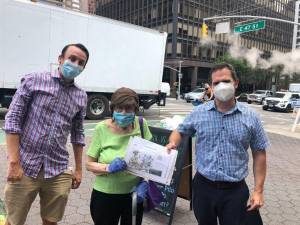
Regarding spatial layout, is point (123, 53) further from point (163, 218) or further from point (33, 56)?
point (163, 218)

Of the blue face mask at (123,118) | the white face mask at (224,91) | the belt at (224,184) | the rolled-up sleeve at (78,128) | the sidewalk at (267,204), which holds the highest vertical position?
the white face mask at (224,91)

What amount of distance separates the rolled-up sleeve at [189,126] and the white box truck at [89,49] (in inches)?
392

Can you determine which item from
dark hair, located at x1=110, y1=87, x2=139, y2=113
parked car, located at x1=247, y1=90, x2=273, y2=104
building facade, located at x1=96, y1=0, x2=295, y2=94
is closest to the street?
dark hair, located at x1=110, y1=87, x2=139, y2=113

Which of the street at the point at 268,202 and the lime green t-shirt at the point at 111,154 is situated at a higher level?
the lime green t-shirt at the point at 111,154

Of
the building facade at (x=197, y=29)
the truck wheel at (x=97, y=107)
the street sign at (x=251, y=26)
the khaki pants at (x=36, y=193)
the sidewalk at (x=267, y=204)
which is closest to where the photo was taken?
the khaki pants at (x=36, y=193)

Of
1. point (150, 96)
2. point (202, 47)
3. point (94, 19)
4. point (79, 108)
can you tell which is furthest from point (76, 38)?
point (202, 47)

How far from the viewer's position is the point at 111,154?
2.91 meters

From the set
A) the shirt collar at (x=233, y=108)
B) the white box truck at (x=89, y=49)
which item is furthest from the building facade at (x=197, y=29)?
the shirt collar at (x=233, y=108)

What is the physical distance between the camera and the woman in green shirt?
113 inches

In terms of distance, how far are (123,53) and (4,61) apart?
15.7ft

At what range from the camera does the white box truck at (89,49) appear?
1230 cm

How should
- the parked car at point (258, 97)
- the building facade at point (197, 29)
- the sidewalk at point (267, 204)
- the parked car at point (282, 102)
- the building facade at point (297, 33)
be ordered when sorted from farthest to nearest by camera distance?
the building facade at point (197, 29) < the building facade at point (297, 33) < the parked car at point (258, 97) < the parked car at point (282, 102) < the sidewalk at point (267, 204)

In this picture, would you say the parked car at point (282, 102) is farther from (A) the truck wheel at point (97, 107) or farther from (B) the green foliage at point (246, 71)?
(B) the green foliage at point (246, 71)

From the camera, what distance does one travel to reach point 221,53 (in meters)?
69.9
